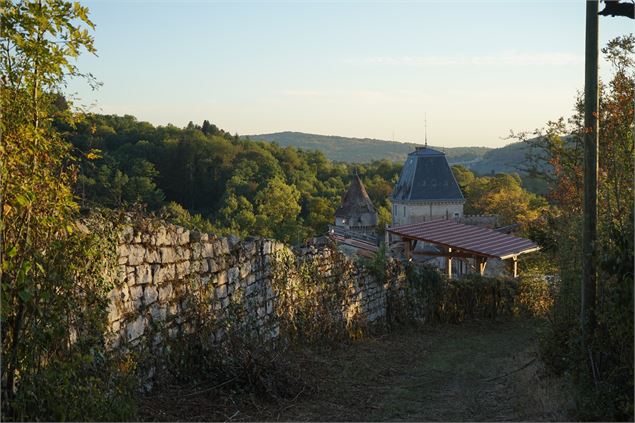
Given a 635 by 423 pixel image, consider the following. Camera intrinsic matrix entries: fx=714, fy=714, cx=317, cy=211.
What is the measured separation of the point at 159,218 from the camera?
750 centimetres

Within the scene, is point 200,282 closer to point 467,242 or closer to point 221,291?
point 221,291

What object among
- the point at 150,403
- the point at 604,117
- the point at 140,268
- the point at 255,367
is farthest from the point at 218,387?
the point at 604,117

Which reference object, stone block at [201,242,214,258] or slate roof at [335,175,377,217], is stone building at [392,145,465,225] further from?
stone block at [201,242,214,258]

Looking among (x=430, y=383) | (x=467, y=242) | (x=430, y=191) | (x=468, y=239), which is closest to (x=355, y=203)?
(x=430, y=191)

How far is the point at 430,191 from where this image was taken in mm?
60062

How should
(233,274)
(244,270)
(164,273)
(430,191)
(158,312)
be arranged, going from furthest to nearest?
(430,191) < (244,270) < (233,274) < (164,273) < (158,312)

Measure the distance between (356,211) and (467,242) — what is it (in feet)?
156

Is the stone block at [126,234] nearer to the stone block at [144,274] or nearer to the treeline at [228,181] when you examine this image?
the stone block at [144,274]

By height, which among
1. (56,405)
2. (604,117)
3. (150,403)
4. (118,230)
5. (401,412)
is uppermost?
(604,117)

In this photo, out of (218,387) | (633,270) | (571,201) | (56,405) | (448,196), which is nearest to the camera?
(56,405)

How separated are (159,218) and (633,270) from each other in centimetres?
460

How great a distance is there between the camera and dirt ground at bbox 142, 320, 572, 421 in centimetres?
694

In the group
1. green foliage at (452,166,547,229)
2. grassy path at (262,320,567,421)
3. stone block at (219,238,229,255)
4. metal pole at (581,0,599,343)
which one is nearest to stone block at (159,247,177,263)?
stone block at (219,238,229,255)

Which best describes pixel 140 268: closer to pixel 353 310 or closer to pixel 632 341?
pixel 632 341
